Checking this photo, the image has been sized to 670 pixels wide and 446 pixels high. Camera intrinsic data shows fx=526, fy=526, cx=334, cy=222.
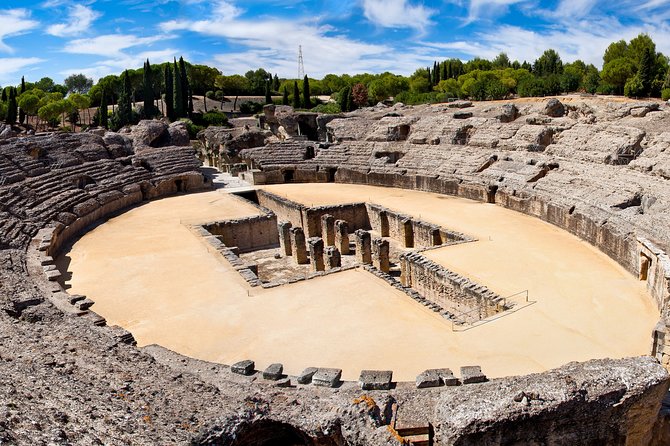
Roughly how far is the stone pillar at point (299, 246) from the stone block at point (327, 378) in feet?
31.8

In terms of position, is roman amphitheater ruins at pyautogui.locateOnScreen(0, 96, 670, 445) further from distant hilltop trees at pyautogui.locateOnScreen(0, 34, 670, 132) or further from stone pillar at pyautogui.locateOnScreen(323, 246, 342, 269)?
distant hilltop trees at pyautogui.locateOnScreen(0, 34, 670, 132)

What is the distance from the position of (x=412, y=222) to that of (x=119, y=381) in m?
12.8

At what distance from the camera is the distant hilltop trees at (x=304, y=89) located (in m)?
40.9

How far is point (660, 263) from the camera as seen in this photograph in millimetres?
11352

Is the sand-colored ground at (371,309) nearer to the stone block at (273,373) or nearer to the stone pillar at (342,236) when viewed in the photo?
the stone block at (273,373)

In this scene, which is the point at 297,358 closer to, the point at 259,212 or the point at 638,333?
the point at 638,333

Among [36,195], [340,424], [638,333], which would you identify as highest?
[36,195]

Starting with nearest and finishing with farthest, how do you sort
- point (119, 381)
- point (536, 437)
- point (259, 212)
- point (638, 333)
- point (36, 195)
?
point (536, 437) < point (119, 381) < point (638, 333) < point (36, 195) < point (259, 212)

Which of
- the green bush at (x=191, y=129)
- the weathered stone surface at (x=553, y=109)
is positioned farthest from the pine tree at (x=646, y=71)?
the green bush at (x=191, y=129)

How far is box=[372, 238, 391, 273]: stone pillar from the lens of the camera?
15.7m

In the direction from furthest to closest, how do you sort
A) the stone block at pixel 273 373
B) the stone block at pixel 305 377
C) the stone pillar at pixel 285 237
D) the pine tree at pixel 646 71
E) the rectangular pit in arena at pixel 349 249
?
the pine tree at pixel 646 71 < the stone pillar at pixel 285 237 < the rectangular pit in arena at pixel 349 249 < the stone block at pixel 273 373 < the stone block at pixel 305 377

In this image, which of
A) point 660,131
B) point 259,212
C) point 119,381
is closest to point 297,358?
point 119,381

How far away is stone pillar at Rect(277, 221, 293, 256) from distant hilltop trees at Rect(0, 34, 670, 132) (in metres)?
27.4

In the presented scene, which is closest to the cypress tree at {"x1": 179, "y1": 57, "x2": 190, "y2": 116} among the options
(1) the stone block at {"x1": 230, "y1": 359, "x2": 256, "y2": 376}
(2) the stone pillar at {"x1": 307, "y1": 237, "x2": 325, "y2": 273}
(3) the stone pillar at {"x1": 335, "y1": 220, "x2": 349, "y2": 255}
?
(3) the stone pillar at {"x1": 335, "y1": 220, "x2": 349, "y2": 255}
